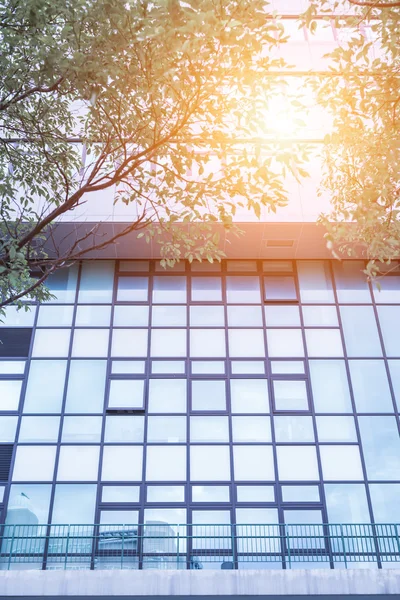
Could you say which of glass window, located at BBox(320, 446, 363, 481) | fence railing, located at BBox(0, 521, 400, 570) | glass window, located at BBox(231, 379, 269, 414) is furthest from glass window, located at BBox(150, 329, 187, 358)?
glass window, located at BBox(320, 446, 363, 481)

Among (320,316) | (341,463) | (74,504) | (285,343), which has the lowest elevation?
(74,504)

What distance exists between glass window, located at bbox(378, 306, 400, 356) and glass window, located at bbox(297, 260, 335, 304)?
1.43 metres

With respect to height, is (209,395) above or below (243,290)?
below

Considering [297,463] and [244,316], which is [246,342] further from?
[297,463]

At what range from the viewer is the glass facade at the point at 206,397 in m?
12.7

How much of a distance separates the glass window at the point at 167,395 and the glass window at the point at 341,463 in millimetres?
3685

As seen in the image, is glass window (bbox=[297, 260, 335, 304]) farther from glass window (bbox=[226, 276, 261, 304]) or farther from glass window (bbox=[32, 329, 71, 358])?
glass window (bbox=[32, 329, 71, 358])

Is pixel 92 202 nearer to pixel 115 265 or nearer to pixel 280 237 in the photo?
pixel 115 265

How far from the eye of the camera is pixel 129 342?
48.3ft

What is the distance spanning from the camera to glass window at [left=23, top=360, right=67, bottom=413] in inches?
541

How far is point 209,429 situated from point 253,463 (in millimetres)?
1351

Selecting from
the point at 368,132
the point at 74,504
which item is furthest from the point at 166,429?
the point at 368,132

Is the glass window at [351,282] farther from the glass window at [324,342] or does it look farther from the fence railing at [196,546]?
the fence railing at [196,546]

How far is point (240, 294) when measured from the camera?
1552cm
